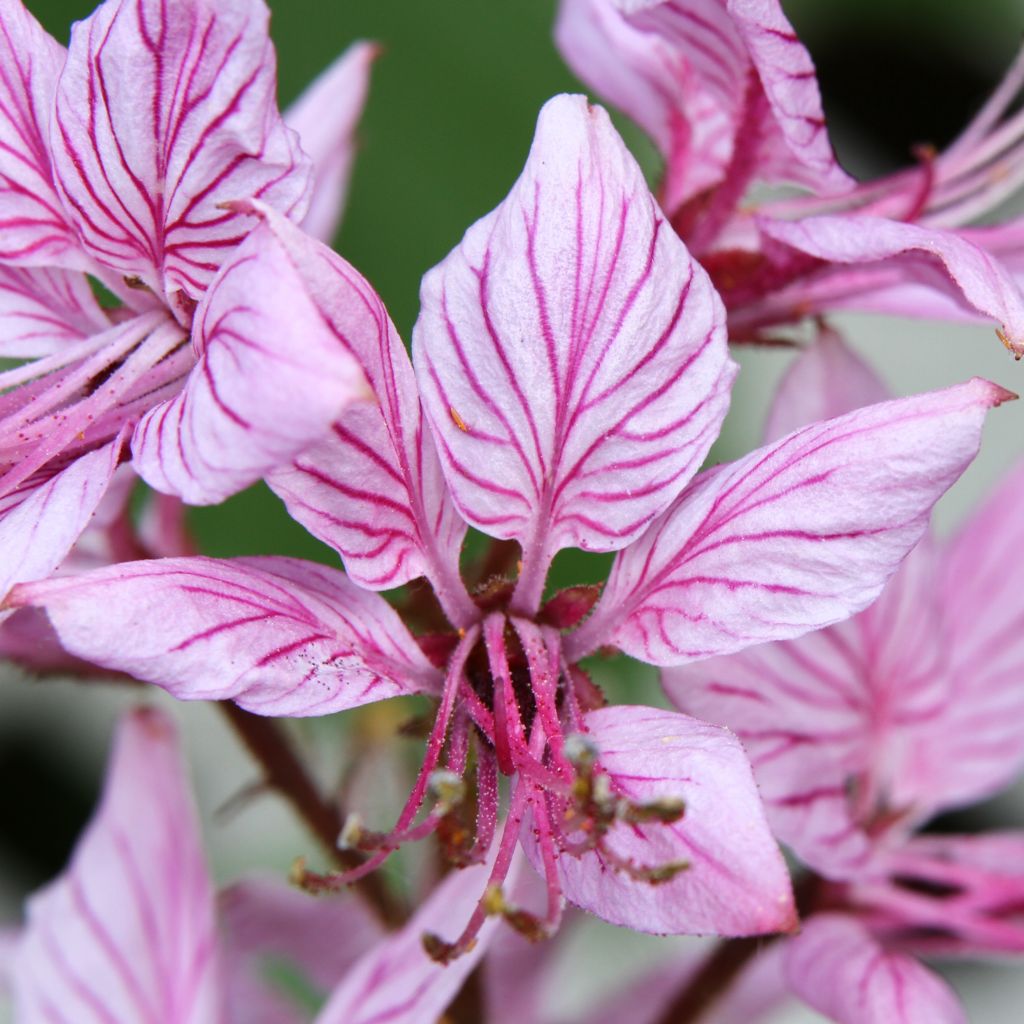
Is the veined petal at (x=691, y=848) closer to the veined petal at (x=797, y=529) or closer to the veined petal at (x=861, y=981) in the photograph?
the veined petal at (x=797, y=529)

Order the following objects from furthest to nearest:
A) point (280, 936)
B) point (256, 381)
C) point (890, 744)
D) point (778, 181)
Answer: point (280, 936) → point (890, 744) → point (778, 181) → point (256, 381)

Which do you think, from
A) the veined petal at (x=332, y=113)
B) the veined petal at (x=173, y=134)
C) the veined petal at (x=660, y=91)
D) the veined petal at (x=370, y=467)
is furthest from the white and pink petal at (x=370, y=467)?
the veined petal at (x=332, y=113)

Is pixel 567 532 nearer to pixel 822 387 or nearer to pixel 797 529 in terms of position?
pixel 797 529

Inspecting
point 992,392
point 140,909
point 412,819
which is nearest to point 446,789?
point 412,819

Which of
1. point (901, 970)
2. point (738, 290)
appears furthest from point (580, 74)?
point (901, 970)

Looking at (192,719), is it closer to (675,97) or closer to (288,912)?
(288,912)

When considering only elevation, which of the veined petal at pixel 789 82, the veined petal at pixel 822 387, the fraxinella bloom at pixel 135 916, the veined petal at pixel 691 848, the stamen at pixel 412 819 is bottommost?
the fraxinella bloom at pixel 135 916

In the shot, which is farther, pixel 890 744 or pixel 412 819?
pixel 890 744
